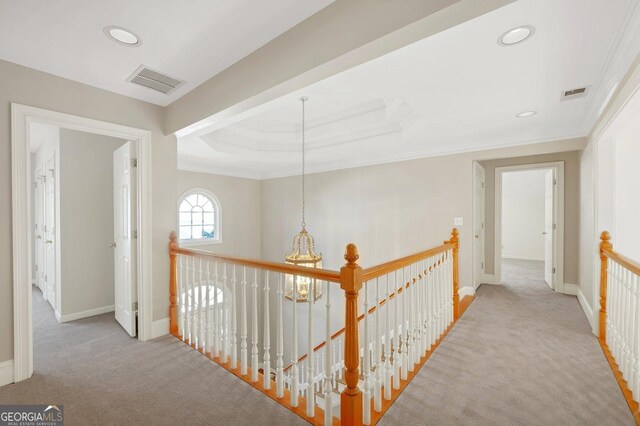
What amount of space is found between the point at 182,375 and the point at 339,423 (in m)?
1.28

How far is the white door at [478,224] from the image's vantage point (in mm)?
4281

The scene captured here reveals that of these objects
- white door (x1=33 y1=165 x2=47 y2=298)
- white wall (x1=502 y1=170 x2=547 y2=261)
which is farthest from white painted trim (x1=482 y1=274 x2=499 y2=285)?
white door (x1=33 y1=165 x2=47 y2=298)

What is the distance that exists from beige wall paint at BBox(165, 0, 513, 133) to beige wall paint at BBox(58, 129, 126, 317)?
2330mm

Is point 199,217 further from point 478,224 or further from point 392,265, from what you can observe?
point 478,224

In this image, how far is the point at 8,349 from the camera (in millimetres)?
2076

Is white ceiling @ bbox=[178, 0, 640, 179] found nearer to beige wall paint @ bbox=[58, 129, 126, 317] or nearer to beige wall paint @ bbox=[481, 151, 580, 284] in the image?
beige wall paint @ bbox=[481, 151, 580, 284]

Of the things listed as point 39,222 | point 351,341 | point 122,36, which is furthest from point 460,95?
point 39,222

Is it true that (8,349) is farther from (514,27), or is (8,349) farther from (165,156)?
(514,27)

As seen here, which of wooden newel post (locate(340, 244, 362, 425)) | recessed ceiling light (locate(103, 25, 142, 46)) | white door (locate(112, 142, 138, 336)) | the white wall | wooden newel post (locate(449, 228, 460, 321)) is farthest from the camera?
the white wall

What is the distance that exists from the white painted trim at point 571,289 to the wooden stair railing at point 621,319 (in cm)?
185

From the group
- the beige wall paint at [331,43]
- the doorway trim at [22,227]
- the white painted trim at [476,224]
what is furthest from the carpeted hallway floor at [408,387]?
the beige wall paint at [331,43]

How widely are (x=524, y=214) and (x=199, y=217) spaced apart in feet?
28.1

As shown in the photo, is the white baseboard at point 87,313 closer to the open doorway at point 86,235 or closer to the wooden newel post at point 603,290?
the open doorway at point 86,235

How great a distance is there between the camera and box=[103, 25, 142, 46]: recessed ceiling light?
1780 mm
